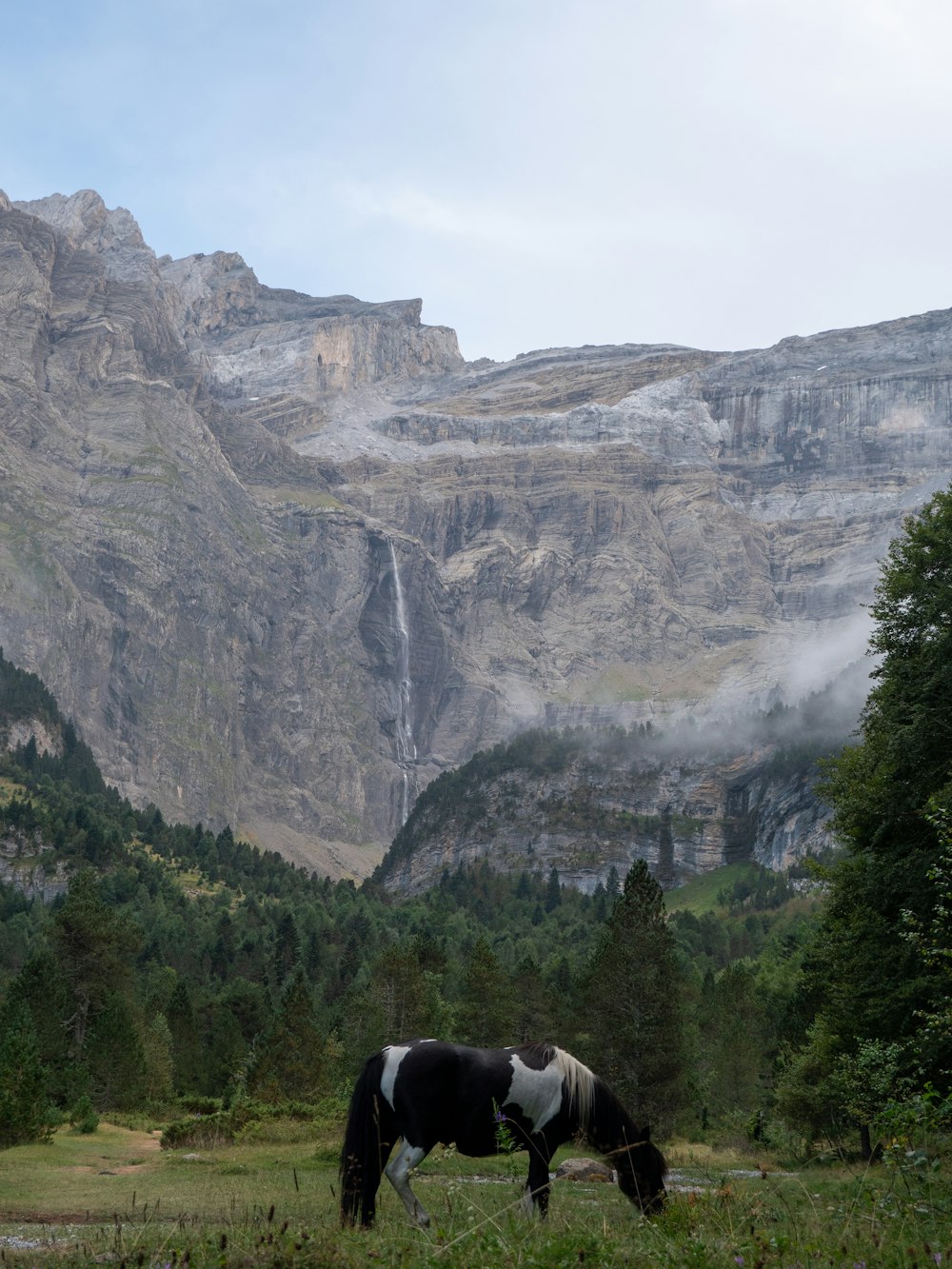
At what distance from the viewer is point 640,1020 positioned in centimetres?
6297

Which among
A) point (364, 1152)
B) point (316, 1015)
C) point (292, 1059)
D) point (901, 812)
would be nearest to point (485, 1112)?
point (364, 1152)

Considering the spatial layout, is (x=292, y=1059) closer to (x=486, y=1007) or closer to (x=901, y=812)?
(x=486, y=1007)

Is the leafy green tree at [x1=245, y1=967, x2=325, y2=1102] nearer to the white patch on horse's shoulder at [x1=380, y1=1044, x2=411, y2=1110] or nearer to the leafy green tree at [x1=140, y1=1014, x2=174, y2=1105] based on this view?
the leafy green tree at [x1=140, y1=1014, x2=174, y2=1105]

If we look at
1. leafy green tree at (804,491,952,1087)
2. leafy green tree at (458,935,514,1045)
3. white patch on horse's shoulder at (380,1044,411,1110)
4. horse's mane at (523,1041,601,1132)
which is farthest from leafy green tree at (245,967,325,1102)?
white patch on horse's shoulder at (380,1044,411,1110)

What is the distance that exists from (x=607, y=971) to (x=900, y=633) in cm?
3633

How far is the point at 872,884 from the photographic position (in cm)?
2944

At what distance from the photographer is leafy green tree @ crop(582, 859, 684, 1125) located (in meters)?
62.8

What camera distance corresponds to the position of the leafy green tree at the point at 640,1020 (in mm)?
62812

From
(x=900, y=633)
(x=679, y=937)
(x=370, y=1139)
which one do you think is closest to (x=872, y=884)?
(x=900, y=633)

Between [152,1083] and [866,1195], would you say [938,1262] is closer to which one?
[866,1195]

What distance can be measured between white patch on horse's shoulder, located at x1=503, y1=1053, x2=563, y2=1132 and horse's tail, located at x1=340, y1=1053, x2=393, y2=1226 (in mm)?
1904

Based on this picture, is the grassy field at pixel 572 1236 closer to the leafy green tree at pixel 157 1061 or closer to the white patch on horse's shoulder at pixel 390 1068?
the white patch on horse's shoulder at pixel 390 1068

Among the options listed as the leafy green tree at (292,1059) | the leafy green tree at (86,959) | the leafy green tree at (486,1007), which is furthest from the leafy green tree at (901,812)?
the leafy green tree at (86,959)

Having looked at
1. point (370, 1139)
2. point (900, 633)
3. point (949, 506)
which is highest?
point (949, 506)
